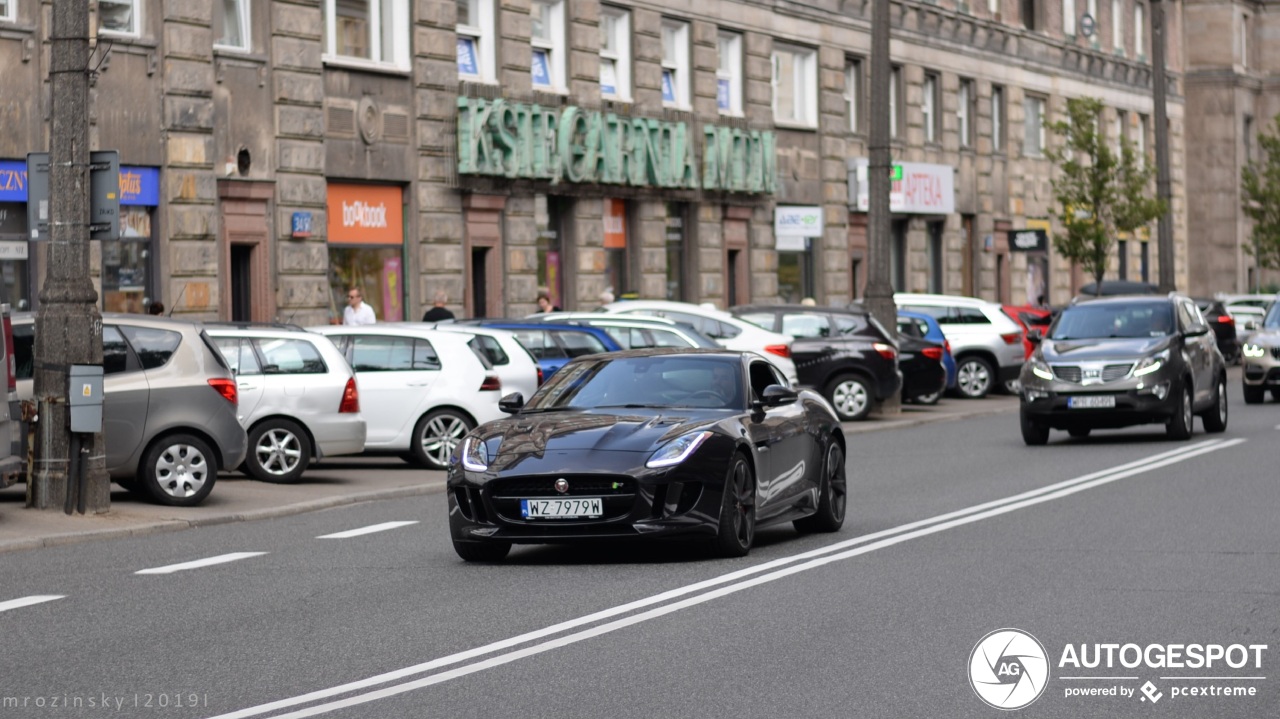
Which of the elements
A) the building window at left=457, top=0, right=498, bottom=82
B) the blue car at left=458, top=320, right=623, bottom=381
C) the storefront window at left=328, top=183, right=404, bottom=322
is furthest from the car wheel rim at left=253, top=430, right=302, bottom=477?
the building window at left=457, top=0, right=498, bottom=82

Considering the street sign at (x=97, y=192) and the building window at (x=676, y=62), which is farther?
the building window at (x=676, y=62)

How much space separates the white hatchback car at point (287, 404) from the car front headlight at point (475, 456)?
23.9 ft

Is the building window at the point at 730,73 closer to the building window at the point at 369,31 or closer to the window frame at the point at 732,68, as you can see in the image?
the window frame at the point at 732,68

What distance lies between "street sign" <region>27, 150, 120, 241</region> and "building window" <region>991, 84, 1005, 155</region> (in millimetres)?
40173

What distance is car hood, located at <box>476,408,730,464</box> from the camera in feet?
41.4

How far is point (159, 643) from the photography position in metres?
9.74

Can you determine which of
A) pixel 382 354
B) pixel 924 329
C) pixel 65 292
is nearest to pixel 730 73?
pixel 924 329

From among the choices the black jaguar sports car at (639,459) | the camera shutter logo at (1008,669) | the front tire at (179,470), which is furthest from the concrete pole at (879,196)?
the camera shutter logo at (1008,669)

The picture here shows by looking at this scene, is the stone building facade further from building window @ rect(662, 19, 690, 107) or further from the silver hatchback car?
the silver hatchback car

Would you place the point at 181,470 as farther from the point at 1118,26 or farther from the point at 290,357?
the point at 1118,26

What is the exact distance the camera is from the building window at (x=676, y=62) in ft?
132

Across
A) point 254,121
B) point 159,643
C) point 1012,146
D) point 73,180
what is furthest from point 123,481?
point 1012,146

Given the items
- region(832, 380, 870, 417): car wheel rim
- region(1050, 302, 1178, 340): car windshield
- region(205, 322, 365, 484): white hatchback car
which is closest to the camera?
region(205, 322, 365, 484): white hatchback car

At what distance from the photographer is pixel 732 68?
139ft
